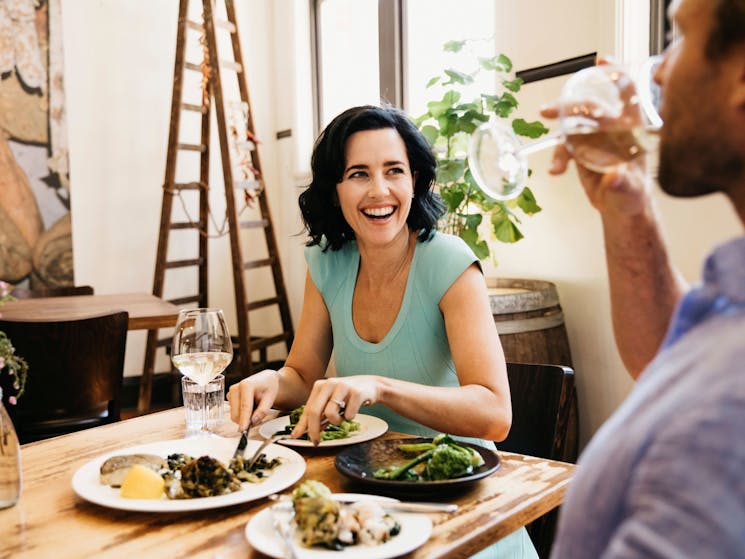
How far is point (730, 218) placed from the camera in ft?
7.55

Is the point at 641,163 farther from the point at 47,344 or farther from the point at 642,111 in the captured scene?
the point at 47,344

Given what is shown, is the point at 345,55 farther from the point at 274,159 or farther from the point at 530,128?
the point at 530,128

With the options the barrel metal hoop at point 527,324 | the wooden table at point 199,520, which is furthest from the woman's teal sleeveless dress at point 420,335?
the barrel metal hoop at point 527,324

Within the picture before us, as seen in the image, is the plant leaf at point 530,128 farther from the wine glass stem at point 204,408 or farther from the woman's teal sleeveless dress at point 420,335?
the wine glass stem at point 204,408

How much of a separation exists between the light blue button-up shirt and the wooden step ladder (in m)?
3.58

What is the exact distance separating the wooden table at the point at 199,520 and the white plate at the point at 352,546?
0.02 meters

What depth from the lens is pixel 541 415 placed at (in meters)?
1.53

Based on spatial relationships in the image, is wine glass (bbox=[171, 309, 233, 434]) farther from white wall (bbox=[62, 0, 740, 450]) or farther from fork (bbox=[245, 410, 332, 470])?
white wall (bbox=[62, 0, 740, 450])

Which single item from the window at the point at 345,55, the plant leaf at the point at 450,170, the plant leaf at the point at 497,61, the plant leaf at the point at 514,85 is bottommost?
the plant leaf at the point at 450,170

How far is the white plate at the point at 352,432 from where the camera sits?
4.06 ft

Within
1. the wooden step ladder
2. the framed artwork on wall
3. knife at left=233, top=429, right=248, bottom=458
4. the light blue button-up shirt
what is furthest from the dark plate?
the framed artwork on wall

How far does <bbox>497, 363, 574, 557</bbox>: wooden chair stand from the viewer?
1.46m

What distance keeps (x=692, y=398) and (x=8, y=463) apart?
0.89 m

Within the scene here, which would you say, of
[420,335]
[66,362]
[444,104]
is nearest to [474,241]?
[444,104]
